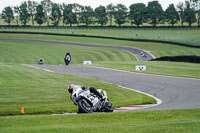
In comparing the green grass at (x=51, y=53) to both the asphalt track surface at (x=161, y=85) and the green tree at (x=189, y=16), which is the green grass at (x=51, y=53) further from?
the green tree at (x=189, y=16)

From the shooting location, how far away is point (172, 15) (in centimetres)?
13650

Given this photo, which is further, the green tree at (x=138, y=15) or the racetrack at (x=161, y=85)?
the green tree at (x=138, y=15)

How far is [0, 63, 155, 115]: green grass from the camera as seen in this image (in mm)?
17328

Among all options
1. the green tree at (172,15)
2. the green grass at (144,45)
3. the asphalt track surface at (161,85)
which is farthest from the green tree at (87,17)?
the asphalt track surface at (161,85)

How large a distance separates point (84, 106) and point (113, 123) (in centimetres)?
278

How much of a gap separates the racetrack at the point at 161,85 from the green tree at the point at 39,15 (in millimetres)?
117335

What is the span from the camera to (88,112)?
47.5 ft

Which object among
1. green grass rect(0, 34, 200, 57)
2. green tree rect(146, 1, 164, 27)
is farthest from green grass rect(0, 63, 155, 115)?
green tree rect(146, 1, 164, 27)

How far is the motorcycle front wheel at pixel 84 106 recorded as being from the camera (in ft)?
47.3

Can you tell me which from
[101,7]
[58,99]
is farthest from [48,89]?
[101,7]

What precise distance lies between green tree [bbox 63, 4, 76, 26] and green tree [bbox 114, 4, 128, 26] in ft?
54.9

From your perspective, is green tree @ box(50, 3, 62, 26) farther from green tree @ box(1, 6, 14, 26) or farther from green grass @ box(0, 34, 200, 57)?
green grass @ box(0, 34, 200, 57)

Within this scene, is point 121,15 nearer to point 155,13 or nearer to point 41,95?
point 155,13

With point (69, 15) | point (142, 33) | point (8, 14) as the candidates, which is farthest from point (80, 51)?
point (8, 14)
